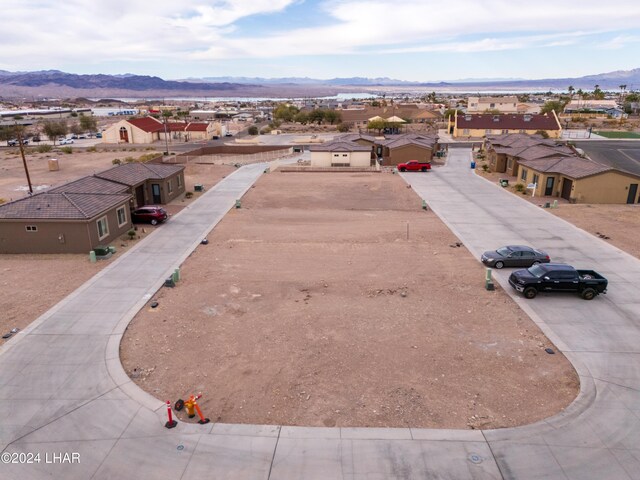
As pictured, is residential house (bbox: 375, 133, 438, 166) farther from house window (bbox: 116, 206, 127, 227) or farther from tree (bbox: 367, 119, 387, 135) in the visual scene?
tree (bbox: 367, 119, 387, 135)

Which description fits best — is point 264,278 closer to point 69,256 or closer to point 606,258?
point 69,256

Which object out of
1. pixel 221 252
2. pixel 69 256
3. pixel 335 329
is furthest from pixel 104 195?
pixel 335 329

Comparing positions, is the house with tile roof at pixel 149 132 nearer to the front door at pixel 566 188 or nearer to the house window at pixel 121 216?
the house window at pixel 121 216

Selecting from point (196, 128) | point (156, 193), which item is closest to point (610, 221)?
point (156, 193)

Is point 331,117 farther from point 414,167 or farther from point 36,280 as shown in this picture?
point 36,280

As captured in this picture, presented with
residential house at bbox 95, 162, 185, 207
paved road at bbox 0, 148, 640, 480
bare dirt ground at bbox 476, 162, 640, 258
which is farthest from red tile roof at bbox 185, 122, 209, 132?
paved road at bbox 0, 148, 640, 480

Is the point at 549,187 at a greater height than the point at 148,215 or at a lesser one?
greater
